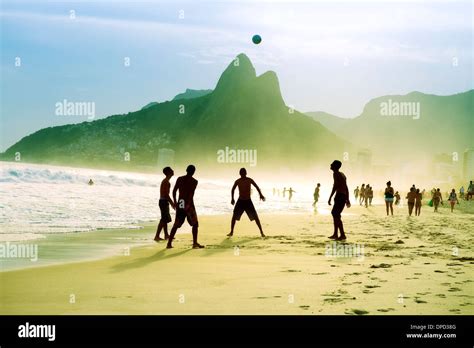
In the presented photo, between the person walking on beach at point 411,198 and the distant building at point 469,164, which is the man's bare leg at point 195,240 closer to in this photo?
the person walking on beach at point 411,198

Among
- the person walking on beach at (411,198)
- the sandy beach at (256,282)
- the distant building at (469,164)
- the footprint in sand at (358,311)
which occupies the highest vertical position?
the distant building at (469,164)

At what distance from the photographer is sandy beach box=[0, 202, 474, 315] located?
6027mm

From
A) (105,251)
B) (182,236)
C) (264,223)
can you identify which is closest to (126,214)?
(264,223)

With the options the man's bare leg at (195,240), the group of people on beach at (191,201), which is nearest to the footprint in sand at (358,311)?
the group of people on beach at (191,201)

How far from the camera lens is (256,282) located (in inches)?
303

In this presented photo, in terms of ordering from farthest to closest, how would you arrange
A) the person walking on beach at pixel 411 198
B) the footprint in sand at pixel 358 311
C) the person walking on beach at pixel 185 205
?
the person walking on beach at pixel 411 198, the person walking on beach at pixel 185 205, the footprint in sand at pixel 358 311

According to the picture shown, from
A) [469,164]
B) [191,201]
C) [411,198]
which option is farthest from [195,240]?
[469,164]

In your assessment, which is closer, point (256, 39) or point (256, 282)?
point (256, 282)

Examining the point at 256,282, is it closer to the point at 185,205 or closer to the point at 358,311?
the point at 358,311

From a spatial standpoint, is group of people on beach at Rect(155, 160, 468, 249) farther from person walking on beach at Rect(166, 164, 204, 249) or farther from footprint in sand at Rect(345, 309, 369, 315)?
footprint in sand at Rect(345, 309, 369, 315)

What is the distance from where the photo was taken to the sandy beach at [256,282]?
6.03 m

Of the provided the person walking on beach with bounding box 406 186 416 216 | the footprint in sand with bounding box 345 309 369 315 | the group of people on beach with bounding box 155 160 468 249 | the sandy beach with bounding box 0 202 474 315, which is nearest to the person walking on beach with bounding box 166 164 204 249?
the group of people on beach with bounding box 155 160 468 249
